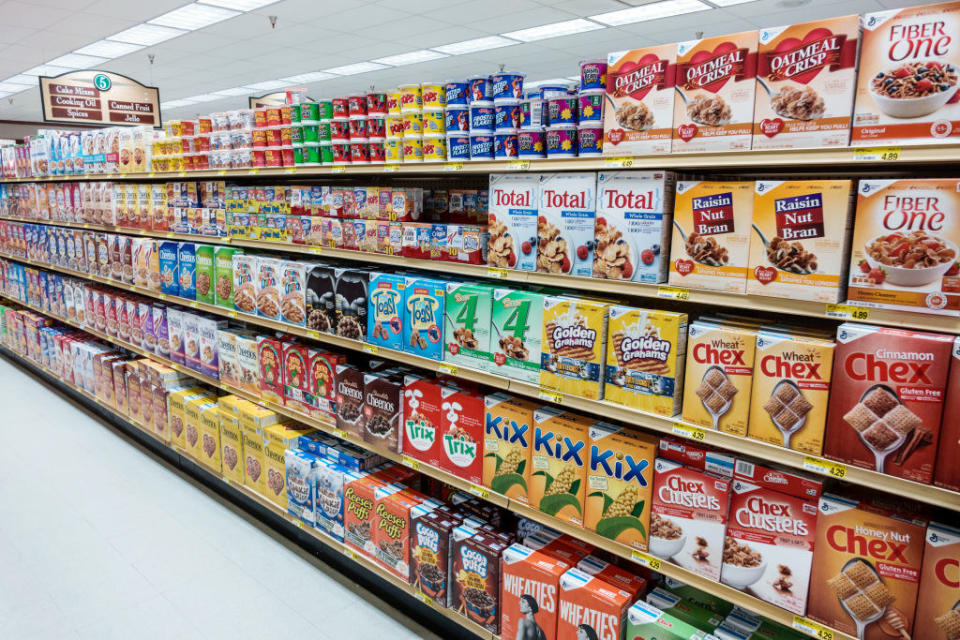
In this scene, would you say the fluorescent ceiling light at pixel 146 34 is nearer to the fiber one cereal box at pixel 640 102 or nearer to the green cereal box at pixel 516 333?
the green cereal box at pixel 516 333

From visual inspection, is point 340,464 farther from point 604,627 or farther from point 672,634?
point 672,634

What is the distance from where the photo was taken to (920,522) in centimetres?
150

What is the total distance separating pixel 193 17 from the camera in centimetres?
684

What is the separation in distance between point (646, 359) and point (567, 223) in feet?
1.68

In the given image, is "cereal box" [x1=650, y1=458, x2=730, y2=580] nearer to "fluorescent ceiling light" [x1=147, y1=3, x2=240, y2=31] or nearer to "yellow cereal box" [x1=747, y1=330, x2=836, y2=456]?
"yellow cereal box" [x1=747, y1=330, x2=836, y2=456]

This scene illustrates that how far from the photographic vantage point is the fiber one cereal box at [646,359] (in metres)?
1.83

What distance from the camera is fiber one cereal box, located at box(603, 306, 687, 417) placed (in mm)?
1825

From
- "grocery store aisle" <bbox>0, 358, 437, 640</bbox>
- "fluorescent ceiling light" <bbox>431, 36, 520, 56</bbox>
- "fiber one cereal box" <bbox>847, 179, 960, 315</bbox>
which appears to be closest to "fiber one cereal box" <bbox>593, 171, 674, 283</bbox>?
"fiber one cereal box" <bbox>847, 179, 960, 315</bbox>

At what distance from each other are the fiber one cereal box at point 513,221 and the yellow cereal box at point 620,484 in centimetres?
64

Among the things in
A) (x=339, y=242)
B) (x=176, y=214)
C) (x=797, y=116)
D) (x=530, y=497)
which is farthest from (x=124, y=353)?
(x=797, y=116)

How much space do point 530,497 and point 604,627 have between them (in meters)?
0.48

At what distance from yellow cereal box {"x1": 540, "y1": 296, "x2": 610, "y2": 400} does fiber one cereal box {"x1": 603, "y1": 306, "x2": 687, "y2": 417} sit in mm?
38

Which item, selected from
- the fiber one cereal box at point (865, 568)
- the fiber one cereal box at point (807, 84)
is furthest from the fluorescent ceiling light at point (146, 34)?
the fiber one cereal box at point (865, 568)

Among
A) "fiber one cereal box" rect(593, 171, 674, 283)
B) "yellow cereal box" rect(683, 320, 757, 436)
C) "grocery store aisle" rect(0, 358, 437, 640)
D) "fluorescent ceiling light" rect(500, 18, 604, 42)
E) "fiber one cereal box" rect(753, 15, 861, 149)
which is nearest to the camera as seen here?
"fiber one cereal box" rect(753, 15, 861, 149)
